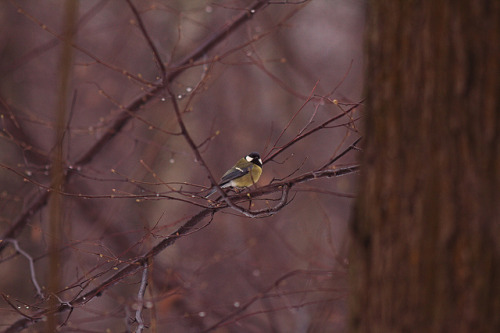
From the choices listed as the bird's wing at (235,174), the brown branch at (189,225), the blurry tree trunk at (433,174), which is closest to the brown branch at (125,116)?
the bird's wing at (235,174)

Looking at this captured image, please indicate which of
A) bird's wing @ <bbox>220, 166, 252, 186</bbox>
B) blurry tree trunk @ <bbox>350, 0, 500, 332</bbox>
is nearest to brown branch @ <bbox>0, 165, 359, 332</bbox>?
bird's wing @ <bbox>220, 166, 252, 186</bbox>

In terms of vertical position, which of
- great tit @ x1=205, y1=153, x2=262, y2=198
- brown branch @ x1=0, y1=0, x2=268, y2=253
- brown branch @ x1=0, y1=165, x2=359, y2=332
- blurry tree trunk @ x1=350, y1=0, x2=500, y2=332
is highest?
brown branch @ x1=0, y1=0, x2=268, y2=253

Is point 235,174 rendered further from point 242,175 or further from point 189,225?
point 189,225

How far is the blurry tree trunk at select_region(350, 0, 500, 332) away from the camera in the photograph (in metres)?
1.27

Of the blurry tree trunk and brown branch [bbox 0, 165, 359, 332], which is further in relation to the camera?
brown branch [bbox 0, 165, 359, 332]

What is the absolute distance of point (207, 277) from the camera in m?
9.02

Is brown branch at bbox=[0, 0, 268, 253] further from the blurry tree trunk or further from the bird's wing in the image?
the blurry tree trunk

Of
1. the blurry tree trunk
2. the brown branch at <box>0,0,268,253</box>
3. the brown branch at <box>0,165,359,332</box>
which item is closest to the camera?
the blurry tree trunk

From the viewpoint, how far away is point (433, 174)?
1.34 metres

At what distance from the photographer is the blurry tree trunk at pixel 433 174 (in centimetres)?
127

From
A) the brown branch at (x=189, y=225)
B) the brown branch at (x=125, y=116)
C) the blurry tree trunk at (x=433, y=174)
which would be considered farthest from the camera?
the brown branch at (x=125, y=116)

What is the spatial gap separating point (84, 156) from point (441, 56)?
12.2 feet

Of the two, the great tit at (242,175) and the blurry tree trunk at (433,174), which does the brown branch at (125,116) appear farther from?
the blurry tree trunk at (433,174)

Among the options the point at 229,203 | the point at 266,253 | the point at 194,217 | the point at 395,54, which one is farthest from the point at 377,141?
the point at 266,253
